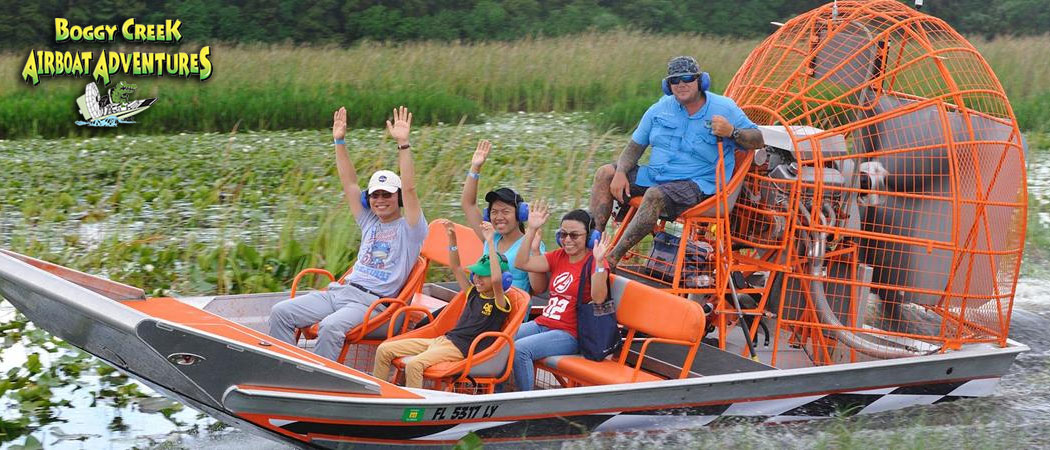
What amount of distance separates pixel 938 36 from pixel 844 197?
126cm

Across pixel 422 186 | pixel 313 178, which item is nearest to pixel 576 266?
pixel 422 186

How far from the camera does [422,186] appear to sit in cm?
1001

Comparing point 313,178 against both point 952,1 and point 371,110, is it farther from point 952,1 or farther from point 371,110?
point 952,1

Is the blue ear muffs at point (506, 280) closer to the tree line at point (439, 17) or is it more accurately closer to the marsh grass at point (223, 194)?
the marsh grass at point (223, 194)

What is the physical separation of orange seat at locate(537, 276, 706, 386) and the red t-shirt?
182mm

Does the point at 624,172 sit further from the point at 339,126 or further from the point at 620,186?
the point at 339,126

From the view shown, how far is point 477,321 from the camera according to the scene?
562 cm

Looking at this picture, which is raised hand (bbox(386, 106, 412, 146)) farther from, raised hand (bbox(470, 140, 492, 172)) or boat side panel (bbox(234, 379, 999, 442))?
boat side panel (bbox(234, 379, 999, 442))

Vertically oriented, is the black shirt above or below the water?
above

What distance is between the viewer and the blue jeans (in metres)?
5.79

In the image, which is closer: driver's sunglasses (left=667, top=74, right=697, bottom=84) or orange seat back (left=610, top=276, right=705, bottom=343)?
orange seat back (left=610, top=276, right=705, bottom=343)

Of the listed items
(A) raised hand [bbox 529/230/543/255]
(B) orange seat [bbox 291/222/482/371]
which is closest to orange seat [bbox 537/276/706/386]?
(A) raised hand [bbox 529/230/543/255]

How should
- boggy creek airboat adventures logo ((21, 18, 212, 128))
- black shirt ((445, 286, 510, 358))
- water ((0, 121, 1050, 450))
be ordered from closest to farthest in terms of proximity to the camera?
1. black shirt ((445, 286, 510, 358))
2. water ((0, 121, 1050, 450))
3. boggy creek airboat adventures logo ((21, 18, 212, 128))

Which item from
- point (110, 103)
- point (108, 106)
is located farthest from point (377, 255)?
point (110, 103)
